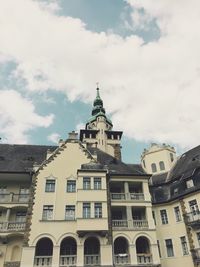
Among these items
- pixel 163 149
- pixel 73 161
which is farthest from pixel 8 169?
pixel 163 149

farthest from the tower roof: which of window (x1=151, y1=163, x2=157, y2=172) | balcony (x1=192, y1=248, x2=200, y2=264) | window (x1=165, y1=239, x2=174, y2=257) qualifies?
balcony (x1=192, y1=248, x2=200, y2=264)

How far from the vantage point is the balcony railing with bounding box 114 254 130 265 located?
25.8 meters

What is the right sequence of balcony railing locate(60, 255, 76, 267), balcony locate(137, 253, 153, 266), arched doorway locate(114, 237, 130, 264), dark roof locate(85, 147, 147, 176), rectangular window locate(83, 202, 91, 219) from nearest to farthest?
balcony railing locate(60, 255, 76, 267)
arched doorway locate(114, 237, 130, 264)
balcony locate(137, 253, 153, 266)
rectangular window locate(83, 202, 91, 219)
dark roof locate(85, 147, 147, 176)

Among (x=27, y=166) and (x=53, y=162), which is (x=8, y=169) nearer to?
(x=27, y=166)

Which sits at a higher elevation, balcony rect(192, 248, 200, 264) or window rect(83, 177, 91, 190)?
window rect(83, 177, 91, 190)

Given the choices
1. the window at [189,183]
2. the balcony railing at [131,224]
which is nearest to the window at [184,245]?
the balcony railing at [131,224]

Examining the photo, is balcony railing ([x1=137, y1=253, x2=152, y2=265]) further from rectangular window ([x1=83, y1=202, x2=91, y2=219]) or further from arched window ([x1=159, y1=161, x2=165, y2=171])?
arched window ([x1=159, y1=161, x2=165, y2=171])

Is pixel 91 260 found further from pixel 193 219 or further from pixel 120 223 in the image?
pixel 193 219

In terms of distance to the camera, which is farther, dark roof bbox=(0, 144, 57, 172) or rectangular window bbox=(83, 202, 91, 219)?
dark roof bbox=(0, 144, 57, 172)

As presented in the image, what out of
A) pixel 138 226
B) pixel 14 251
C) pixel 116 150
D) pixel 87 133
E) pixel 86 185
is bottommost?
pixel 14 251

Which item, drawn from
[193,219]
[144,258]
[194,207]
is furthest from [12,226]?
[194,207]

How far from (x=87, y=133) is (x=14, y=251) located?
33976mm

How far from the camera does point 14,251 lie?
26953 mm

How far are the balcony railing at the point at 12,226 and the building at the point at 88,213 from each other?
101 mm
